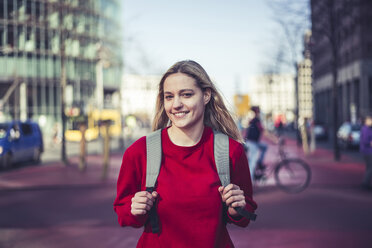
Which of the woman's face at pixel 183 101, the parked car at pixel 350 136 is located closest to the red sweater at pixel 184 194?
the woman's face at pixel 183 101

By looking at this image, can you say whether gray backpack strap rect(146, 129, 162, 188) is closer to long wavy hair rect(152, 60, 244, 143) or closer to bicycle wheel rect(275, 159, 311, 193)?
long wavy hair rect(152, 60, 244, 143)

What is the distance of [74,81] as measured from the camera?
176 ft

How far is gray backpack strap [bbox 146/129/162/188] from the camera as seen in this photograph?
7.07 ft

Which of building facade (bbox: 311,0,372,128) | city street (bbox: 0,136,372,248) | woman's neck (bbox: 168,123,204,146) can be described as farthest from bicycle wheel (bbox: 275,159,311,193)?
building facade (bbox: 311,0,372,128)

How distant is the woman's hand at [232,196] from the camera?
6.77 ft

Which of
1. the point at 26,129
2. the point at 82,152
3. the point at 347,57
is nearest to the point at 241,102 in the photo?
the point at 347,57

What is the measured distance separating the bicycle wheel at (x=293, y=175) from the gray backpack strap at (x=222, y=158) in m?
8.12

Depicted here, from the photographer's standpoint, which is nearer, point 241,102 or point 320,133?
point 320,133

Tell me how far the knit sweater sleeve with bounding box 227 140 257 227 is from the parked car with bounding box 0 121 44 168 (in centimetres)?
1580

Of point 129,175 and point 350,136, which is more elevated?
point 129,175

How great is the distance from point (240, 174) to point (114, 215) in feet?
20.1

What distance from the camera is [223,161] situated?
2.18m

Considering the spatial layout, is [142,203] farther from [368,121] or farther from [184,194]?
[368,121]

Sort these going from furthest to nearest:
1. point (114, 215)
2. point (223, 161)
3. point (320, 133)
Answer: point (320, 133)
point (114, 215)
point (223, 161)
